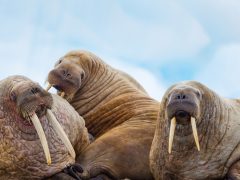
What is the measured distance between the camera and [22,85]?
757cm

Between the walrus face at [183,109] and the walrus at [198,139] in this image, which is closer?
the walrus face at [183,109]

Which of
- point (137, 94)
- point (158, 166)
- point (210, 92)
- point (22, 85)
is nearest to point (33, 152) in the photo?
point (22, 85)

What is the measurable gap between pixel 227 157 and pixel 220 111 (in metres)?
0.55

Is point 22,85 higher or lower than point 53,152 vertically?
A: higher

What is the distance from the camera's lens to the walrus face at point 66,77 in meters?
9.41

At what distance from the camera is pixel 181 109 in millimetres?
7301

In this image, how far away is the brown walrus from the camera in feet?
27.6

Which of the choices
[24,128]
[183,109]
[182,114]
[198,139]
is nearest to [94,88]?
[24,128]

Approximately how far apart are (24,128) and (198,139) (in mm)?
1850

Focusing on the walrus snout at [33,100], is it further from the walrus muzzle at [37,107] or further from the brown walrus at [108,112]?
the brown walrus at [108,112]

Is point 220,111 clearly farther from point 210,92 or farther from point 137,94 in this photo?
point 137,94

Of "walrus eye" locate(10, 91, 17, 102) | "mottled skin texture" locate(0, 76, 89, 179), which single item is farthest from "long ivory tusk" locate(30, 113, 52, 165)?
"walrus eye" locate(10, 91, 17, 102)

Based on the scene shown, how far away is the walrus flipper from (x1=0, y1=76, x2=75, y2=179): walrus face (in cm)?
166

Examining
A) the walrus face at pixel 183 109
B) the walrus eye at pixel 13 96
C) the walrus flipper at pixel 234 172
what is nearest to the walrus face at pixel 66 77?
the walrus eye at pixel 13 96
